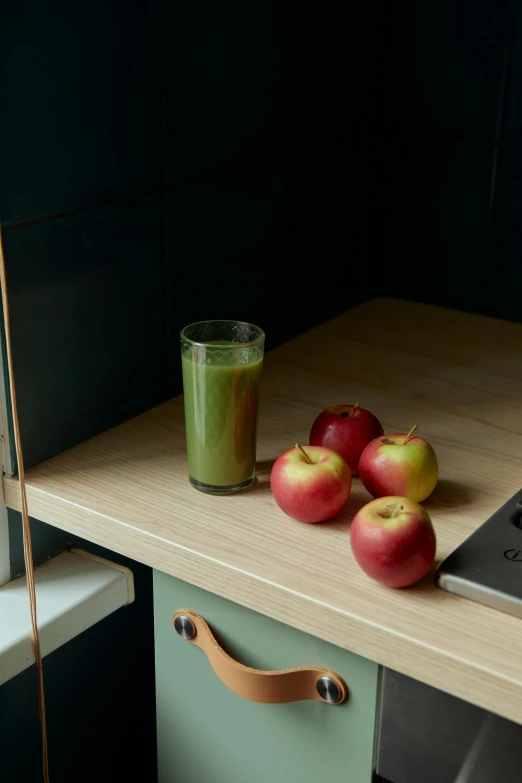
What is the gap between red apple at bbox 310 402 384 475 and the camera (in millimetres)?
1024

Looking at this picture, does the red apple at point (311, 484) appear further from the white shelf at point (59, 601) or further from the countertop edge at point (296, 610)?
the white shelf at point (59, 601)

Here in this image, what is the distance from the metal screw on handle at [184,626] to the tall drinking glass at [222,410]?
14 cm

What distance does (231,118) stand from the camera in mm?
1222

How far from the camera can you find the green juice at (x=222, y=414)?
0.97m

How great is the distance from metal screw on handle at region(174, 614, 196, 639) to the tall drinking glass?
136 mm

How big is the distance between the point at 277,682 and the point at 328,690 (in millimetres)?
49

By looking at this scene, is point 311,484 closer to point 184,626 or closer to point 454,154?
point 184,626

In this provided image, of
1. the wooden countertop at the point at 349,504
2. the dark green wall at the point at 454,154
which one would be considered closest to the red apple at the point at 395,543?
the wooden countertop at the point at 349,504

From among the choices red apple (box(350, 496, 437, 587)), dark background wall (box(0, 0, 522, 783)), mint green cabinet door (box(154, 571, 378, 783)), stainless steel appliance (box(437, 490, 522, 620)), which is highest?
dark background wall (box(0, 0, 522, 783))

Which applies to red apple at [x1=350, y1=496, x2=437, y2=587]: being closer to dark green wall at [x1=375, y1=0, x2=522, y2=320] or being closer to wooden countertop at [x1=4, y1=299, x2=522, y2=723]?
wooden countertop at [x1=4, y1=299, x2=522, y2=723]

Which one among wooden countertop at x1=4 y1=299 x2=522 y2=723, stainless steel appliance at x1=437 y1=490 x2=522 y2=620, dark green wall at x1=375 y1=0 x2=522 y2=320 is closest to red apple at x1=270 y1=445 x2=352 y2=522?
wooden countertop at x1=4 y1=299 x2=522 y2=723

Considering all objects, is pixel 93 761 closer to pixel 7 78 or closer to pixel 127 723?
pixel 127 723

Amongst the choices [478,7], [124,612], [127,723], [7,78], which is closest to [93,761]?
[127,723]

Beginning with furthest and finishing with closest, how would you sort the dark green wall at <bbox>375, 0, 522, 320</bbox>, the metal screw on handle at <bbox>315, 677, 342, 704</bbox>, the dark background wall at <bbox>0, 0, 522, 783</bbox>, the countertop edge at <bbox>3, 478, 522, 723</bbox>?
1. the dark green wall at <bbox>375, 0, 522, 320</bbox>
2. the dark background wall at <bbox>0, 0, 522, 783</bbox>
3. the metal screw on handle at <bbox>315, 677, 342, 704</bbox>
4. the countertop edge at <bbox>3, 478, 522, 723</bbox>
